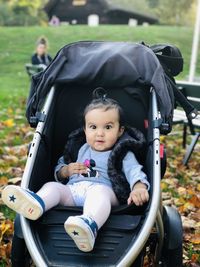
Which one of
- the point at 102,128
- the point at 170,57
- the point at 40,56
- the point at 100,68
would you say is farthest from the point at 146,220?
the point at 40,56

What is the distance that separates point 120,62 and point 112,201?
1136 millimetres

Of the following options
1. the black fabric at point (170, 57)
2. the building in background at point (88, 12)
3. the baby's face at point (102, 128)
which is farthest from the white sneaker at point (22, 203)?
the building in background at point (88, 12)

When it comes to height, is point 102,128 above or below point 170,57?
below

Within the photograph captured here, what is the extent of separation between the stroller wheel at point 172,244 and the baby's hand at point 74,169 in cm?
64

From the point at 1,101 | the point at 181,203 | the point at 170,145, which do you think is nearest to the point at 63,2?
the point at 1,101

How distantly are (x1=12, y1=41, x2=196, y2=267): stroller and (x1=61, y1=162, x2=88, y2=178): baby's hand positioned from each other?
0.44 ft

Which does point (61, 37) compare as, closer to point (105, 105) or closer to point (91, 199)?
point (105, 105)

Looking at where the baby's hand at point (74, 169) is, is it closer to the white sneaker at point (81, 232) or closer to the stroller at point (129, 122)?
the stroller at point (129, 122)

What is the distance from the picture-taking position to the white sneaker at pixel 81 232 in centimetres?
249

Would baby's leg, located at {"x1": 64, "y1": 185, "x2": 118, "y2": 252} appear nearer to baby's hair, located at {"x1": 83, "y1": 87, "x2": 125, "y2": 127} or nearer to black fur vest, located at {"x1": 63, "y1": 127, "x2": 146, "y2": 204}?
black fur vest, located at {"x1": 63, "y1": 127, "x2": 146, "y2": 204}

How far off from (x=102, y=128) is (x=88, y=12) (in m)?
39.2

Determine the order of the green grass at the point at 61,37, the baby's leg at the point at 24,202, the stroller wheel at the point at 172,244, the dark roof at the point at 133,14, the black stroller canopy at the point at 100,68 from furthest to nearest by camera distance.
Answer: the dark roof at the point at 133,14, the green grass at the point at 61,37, the black stroller canopy at the point at 100,68, the stroller wheel at the point at 172,244, the baby's leg at the point at 24,202

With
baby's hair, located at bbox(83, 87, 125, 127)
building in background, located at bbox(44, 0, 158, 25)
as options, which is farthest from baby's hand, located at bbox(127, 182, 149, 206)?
building in background, located at bbox(44, 0, 158, 25)

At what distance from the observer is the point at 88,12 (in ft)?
136
